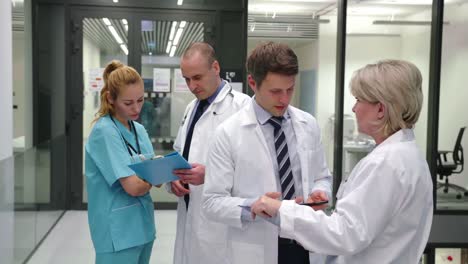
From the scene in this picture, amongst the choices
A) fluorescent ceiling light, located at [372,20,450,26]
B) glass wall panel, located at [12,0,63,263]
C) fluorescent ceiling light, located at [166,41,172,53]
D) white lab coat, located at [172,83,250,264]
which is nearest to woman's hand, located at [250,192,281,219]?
white lab coat, located at [172,83,250,264]

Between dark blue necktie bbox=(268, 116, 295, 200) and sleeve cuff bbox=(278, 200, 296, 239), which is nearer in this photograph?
sleeve cuff bbox=(278, 200, 296, 239)

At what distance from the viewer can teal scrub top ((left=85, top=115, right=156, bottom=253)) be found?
2.04 m

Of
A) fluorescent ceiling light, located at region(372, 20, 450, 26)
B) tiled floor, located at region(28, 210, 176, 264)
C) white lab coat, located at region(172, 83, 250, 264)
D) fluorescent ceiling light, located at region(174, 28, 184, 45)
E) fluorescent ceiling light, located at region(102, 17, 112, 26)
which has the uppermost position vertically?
fluorescent ceiling light, located at region(372, 20, 450, 26)

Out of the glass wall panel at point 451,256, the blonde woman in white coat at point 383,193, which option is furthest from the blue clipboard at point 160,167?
the glass wall panel at point 451,256

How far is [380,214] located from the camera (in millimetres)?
1238

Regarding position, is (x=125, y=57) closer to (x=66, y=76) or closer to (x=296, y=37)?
(x=66, y=76)

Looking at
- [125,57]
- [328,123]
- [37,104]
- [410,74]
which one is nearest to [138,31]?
[125,57]

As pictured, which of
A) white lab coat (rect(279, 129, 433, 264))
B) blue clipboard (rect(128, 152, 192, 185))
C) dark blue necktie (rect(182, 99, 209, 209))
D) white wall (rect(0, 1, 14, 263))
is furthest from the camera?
white wall (rect(0, 1, 14, 263))

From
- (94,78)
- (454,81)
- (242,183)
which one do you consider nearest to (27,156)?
(94,78)

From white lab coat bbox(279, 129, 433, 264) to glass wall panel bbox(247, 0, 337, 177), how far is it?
6.36m

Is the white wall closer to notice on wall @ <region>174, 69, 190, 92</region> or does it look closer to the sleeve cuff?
the sleeve cuff

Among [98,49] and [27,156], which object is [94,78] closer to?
[98,49]

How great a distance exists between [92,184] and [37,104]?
406 cm

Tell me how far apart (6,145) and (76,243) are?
1.41 meters
